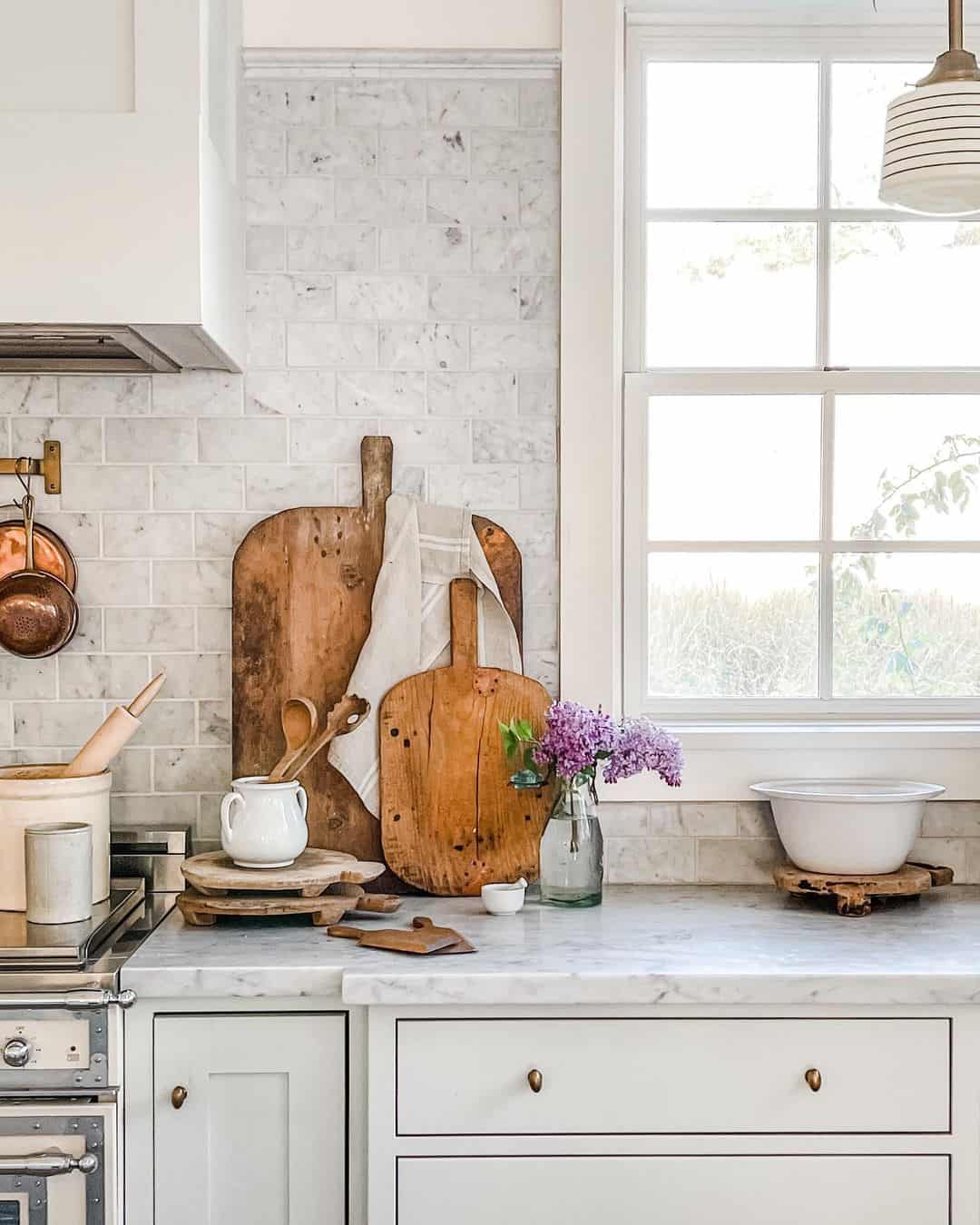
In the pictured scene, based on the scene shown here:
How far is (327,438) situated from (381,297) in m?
0.29

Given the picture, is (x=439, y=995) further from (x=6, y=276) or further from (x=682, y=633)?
(x=6, y=276)

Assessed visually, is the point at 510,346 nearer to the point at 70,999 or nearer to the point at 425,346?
the point at 425,346

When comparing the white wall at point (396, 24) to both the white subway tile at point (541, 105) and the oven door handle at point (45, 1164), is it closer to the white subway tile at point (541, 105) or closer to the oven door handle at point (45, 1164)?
the white subway tile at point (541, 105)

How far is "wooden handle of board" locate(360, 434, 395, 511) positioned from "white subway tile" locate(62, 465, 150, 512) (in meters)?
0.41

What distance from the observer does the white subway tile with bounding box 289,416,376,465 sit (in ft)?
7.85

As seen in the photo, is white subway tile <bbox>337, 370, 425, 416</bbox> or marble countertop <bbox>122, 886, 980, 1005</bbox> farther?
white subway tile <bbox>337, 370, 425, 416</bbox>

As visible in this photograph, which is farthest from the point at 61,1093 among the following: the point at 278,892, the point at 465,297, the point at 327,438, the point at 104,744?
the point at 465,297

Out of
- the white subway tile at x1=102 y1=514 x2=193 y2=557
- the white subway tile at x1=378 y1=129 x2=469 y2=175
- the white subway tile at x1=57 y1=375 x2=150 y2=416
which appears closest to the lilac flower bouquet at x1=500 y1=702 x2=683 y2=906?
the white subway tile at x1=102 y1=514 x2=193 y2=557

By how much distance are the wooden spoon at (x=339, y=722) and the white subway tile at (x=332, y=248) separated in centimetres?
81

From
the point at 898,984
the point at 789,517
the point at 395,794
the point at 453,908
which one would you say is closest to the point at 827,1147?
the point at 898,984

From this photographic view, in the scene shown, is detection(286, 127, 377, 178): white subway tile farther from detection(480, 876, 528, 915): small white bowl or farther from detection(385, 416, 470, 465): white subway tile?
detection(480, 876, 528, 915): small white bowl

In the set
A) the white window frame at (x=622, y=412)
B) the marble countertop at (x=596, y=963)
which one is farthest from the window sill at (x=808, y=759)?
the marble countertop at (x=596, y=963)

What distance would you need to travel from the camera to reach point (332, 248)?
2389 mm

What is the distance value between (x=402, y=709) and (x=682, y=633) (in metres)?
0.58
